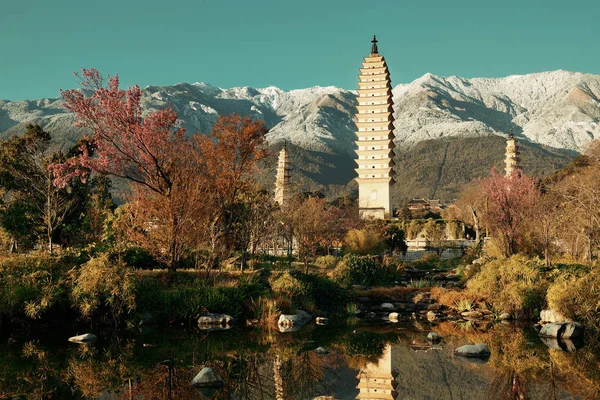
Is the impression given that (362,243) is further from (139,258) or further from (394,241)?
(139,258)

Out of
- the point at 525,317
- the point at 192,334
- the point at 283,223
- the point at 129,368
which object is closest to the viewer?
the point at 129,368

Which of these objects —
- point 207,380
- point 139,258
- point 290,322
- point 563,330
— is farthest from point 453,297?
point 207,380

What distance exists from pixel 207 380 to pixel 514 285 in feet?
38.7

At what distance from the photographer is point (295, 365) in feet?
39.8

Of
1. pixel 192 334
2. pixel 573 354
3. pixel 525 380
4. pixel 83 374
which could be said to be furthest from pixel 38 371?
pixel 573 354

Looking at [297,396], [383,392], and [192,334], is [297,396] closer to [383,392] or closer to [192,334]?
[383,392]

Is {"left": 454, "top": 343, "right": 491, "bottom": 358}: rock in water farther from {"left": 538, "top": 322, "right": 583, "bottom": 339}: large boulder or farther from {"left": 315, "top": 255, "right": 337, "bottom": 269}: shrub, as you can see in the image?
{"left": 315, "top": 255, "right": 337, "bottom": 269}: shrub

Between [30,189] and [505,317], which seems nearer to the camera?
[505,317]

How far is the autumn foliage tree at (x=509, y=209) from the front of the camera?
24.9 metres

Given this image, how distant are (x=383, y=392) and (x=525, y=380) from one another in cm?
285

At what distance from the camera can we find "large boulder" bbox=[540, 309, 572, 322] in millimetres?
16564

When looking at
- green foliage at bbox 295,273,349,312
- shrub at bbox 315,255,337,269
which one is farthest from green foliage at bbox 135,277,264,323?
shrub at bbox 315,255,337,269

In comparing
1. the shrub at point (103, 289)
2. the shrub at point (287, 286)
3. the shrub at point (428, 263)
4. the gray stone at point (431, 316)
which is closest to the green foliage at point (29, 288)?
the shrub at point (103, 289)

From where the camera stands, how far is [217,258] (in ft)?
74.9
